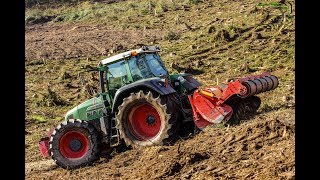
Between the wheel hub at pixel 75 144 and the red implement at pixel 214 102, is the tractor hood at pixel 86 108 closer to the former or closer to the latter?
the wheel hub at pixel 75 144

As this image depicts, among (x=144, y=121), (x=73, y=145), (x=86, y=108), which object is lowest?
(x=73, y=145)

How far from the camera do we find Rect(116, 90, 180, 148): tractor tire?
979 cm

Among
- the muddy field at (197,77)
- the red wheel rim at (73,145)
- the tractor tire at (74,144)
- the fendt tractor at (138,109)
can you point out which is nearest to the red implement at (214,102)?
the fendt tractor at (138,109)

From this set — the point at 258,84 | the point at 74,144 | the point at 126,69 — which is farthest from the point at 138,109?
the point at 258,84

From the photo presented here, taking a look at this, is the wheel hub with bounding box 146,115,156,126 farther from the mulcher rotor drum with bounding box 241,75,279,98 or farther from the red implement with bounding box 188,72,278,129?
the mulcher rotor drum with bounding box 241,75,279,98

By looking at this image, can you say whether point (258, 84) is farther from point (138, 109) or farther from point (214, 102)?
point (138, 109)

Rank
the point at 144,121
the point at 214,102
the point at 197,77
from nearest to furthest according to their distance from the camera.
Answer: the point at 214,102, the point at 144,121, the point at 197,77

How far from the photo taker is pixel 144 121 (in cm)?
1032

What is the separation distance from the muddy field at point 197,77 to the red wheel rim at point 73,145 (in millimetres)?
413

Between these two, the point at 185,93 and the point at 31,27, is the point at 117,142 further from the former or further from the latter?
the point at 31,27

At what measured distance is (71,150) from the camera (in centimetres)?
1075

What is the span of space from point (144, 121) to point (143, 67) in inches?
46.9

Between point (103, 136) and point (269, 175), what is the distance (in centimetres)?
495
